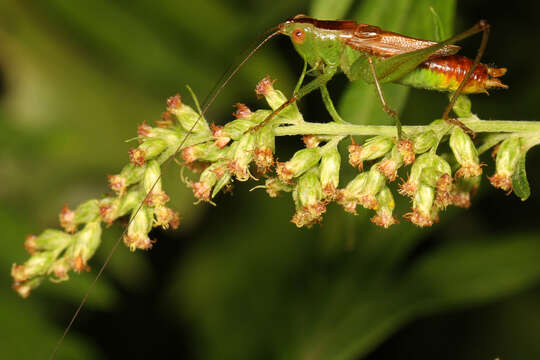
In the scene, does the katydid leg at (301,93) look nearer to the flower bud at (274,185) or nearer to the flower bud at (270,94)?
the flower bud at (270,94)

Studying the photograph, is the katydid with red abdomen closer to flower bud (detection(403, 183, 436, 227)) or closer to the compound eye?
the compound eye

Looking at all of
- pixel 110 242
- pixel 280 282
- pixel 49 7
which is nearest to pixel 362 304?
pixel 280 282

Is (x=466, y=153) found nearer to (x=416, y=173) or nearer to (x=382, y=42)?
(x=416, y=173)

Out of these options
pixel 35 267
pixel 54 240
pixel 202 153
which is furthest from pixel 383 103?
pixel 35 267

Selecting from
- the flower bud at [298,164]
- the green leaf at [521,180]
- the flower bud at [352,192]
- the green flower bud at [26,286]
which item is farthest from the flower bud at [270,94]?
the green flower bud at [26,286]

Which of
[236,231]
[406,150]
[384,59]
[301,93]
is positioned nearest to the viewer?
[406,150]

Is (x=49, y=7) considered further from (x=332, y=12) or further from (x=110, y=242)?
(x=332, y=12)
